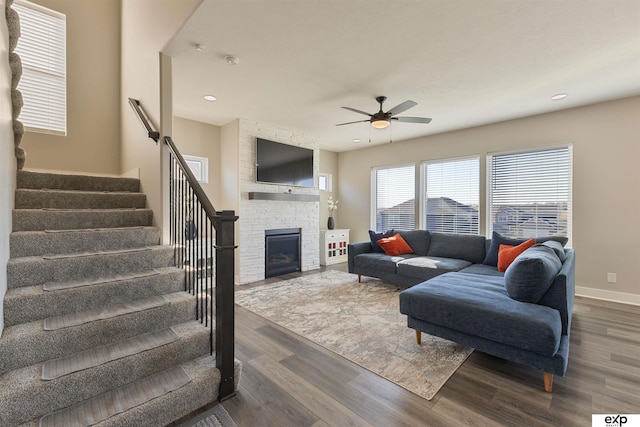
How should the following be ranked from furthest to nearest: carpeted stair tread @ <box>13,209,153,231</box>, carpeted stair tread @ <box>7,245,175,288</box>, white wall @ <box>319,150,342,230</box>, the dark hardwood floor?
white wall @ <box>319,150,342,230</box>
carpeted stair tread @ <box>13,209,153,231</box>
carpeted stair tread @ <box>7,245,175,288</box>
the dark hardwood floor

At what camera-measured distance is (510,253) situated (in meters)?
3.51

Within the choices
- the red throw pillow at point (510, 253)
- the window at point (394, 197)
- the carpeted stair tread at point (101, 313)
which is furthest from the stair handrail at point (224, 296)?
the window at point (394, 197)

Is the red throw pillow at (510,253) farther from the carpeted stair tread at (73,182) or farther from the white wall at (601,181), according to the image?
the carpeted stair tread at (73,182)

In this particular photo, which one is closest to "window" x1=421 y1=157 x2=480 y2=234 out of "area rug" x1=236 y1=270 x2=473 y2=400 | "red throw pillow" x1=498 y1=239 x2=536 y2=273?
"red throw pillow" x1=498 y1=239 x2=536 y2=273

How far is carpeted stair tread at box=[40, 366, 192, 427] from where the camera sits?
1.38 metres

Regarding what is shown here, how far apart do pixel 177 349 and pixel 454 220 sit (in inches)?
203

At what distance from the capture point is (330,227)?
6.76 meters

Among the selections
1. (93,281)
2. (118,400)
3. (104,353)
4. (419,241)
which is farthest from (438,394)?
(419,241)

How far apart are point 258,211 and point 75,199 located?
2592 millimetres

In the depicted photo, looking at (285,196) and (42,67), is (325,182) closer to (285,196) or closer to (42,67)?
(285,196)

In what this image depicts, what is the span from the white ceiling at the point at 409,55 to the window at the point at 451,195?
1.19 m

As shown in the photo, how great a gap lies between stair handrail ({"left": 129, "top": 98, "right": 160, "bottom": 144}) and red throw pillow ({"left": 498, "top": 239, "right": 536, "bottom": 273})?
4366 millimetres

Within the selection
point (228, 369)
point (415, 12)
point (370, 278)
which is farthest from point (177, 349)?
point (370, 278)

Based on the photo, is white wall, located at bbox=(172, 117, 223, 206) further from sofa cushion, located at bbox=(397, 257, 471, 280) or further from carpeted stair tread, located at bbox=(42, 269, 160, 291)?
sofa cushion, located at bbox=(397, 257, 471, 280)
